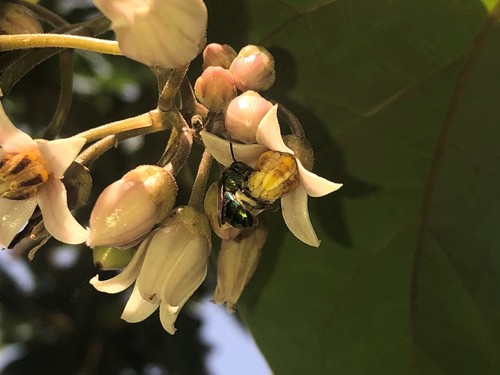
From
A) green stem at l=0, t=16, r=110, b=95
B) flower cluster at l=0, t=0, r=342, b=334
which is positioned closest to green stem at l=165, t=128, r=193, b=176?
flower cluster at l=0, t=0, r=342, b=334

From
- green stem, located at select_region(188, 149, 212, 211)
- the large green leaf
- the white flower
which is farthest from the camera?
the large green leaf

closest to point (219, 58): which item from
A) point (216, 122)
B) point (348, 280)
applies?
point (216, 122)

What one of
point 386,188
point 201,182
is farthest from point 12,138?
point 386,188

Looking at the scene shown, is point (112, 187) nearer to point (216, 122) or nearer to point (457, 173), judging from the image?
point (216, 122)

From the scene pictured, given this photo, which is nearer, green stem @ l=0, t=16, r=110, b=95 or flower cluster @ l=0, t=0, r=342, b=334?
flower cluster @ l=0, t=0, r=342, b=334

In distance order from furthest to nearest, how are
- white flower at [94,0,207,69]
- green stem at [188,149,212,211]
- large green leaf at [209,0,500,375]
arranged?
large green leaf at [209,0,500,375]
green stem at [188,149,212,211]
white flower at [94,0,207,69]

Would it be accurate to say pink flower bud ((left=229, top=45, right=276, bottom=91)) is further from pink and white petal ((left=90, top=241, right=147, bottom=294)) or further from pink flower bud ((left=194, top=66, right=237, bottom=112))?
pink and white petal ((left=90, top=241, right=147, bottom=294))

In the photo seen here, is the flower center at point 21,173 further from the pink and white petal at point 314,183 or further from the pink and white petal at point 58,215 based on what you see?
the pink and white petal at point 314,183

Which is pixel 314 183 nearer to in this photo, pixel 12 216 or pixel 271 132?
pixel 271 132
